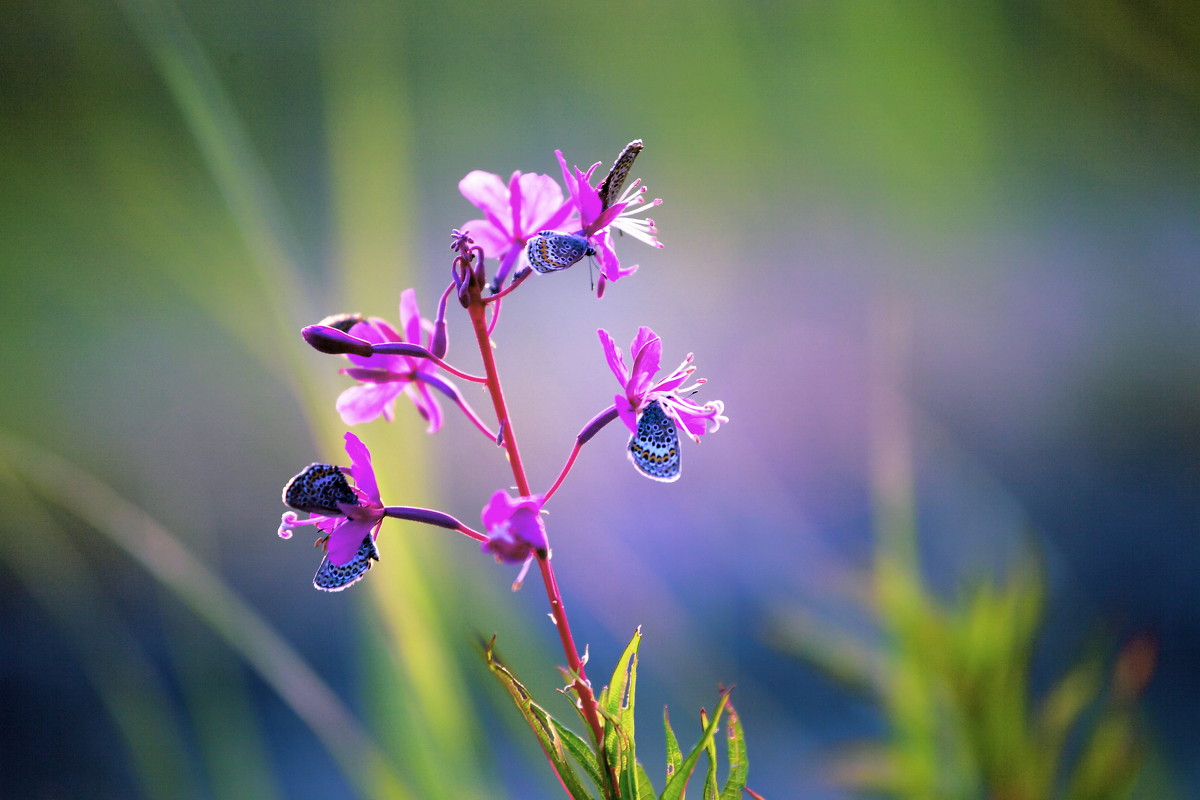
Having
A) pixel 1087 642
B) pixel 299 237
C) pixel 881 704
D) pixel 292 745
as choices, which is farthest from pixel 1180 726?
pixel 299 237

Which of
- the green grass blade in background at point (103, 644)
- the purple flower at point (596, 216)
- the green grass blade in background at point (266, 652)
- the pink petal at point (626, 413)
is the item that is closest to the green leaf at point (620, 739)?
the pink petal at point (626, 413)

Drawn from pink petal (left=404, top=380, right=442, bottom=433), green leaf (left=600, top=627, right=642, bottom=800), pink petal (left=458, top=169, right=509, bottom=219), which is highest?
pink petal (left=458, top=169, right=509, bottom=219)

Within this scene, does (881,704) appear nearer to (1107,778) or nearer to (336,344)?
(1107,778)

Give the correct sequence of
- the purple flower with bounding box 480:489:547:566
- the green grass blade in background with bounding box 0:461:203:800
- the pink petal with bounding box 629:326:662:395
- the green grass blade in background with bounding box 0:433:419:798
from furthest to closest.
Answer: the green grass blade in background with bounding box 0:461:203:800 < the green grass blade in background with bounding box 0:433:419:798 < the pink petal with bounding box 629:326:662:395 < the purple flower with bounding box 480:489:547:566

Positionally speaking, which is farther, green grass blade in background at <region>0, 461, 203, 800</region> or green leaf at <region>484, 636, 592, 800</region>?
green grass blade in background at <region>0, 461, 203, 800</region>

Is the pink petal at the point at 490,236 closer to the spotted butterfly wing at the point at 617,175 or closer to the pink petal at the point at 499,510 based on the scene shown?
the spotted butterfly wing at the point at 617,175

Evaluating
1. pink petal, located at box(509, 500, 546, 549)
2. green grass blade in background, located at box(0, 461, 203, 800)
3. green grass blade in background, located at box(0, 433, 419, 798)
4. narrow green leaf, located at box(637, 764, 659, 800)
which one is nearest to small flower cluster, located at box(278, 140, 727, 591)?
Result: pink petal, located at box(509, 500, 546, 549)

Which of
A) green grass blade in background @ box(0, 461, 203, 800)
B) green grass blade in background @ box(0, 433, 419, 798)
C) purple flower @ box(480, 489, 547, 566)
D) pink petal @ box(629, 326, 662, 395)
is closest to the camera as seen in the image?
purple flower @ box(480, 489, 547, 566)

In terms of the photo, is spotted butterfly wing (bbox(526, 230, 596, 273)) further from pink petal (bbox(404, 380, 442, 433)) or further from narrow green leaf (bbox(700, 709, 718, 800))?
narrow green leaf (bbox(700, 709, 718, 800))
